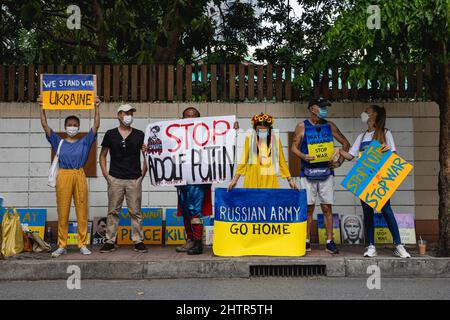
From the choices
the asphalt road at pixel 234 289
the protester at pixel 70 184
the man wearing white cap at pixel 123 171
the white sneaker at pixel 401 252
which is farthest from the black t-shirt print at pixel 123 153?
→ the white sneaker at pixel 401 252

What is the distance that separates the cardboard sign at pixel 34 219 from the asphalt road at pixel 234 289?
235 centimetres

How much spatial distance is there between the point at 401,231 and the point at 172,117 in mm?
4100

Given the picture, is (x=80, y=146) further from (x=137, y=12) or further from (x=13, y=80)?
(x=137, y=12)

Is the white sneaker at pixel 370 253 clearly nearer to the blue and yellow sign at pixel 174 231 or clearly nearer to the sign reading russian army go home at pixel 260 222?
the sign reading russian army go home at pixel 260 222

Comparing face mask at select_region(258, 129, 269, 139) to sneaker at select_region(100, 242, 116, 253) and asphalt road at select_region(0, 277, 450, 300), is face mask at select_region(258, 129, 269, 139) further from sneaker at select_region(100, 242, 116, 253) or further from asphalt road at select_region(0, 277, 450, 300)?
sneaker at select_region(100, 242, 116, 253)

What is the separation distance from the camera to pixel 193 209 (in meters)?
7.23

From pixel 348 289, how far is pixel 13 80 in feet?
21.1

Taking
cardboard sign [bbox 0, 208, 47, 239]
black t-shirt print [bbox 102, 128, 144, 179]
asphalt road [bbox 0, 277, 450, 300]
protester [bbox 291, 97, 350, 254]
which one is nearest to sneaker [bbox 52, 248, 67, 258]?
asphalt road [bbox 0, 277, 450, 300]

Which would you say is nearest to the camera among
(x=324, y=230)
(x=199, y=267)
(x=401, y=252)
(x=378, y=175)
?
(x=199, y=267)

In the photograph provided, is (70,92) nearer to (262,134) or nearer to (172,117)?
(172,117)

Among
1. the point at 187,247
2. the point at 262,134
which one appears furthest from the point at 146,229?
the point at 262,134

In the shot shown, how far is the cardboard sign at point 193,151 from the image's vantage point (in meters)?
7.36

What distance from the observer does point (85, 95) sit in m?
7.91
